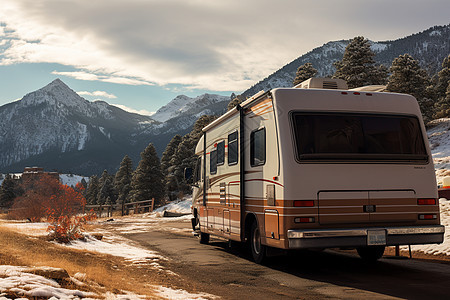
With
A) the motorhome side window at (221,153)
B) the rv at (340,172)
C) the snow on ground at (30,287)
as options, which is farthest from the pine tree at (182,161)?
the snow on ground at (30,287)

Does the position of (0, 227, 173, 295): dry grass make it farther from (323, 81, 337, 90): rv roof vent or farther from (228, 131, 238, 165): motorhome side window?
(323, 81, 337, 90): rv roof vent

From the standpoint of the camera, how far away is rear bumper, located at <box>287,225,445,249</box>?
7.92m

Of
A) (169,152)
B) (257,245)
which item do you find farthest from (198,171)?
(169,152)

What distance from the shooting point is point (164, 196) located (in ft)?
192

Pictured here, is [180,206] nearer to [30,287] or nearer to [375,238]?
[375,238]

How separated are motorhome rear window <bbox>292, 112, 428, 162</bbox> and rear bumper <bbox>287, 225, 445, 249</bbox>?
4.38ft

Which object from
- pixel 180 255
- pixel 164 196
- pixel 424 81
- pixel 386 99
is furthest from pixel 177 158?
pixel 386 99

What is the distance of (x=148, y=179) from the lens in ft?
175

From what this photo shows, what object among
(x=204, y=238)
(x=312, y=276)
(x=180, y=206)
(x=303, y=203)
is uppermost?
(x=303, y=203)

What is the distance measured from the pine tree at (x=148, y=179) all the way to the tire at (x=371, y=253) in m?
44.1

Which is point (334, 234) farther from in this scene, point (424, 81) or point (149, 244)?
point (424, 81)

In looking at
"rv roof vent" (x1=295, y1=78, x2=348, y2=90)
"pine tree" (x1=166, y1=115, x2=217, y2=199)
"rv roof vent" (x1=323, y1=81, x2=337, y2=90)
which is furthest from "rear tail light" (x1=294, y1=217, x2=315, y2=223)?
"pine tree" (x1=166, y1=115, x2=217, y2=199)

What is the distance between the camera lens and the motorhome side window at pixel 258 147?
9.28 m

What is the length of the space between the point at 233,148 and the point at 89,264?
4264mm
